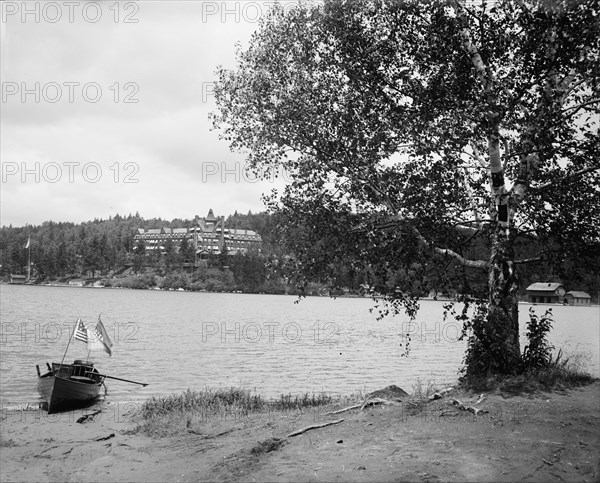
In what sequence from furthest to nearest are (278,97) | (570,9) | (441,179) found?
(278,97)
(441,179)
(570,9)

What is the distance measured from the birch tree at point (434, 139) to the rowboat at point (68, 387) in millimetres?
12597

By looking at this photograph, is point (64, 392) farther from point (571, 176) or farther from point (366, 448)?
point (571, 176)

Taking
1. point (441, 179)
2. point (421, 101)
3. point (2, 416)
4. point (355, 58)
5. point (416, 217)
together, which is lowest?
point (2, 416)

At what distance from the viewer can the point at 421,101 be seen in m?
13.7

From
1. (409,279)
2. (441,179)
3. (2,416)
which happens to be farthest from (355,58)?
(2,416)

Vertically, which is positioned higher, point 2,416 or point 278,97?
point 278,97

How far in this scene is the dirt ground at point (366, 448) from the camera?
8953 mm

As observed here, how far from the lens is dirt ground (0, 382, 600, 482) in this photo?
895cm

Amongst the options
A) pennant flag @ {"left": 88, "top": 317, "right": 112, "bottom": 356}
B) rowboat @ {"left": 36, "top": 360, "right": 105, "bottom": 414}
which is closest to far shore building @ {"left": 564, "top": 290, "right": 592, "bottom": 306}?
pennant flag @ {"left": 88, "top": 317, "right": 112, "bottom": 356}

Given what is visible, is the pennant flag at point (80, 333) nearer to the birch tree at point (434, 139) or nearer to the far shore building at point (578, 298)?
the birch tree at point (434, 139)

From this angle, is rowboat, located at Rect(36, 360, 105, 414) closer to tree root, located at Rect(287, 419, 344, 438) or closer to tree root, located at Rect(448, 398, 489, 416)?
tree root, located at Rect(287, 419, 344, 438)

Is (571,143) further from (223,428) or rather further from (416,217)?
(223,428)

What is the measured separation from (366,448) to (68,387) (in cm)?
1602

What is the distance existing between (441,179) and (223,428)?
8.28 metres
